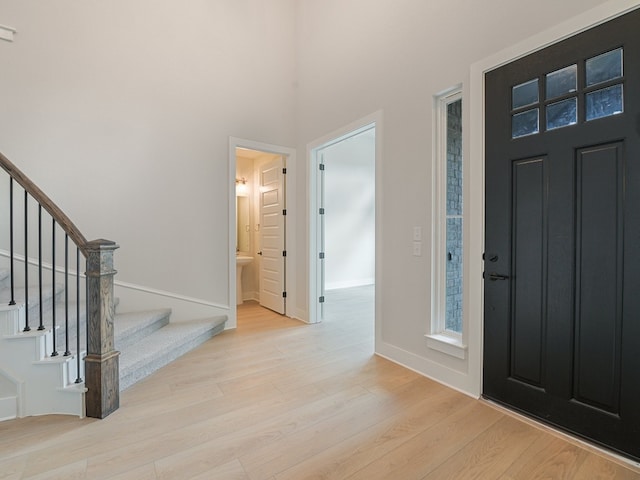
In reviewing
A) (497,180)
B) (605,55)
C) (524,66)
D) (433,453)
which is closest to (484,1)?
(524,66)

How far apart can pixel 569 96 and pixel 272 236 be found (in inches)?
147

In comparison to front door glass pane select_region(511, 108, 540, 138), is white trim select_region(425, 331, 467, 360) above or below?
below

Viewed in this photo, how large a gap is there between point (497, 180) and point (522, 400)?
1.47 m

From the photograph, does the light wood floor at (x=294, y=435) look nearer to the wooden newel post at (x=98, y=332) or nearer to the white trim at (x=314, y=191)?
the wooden newel post at (x=98, y=332)

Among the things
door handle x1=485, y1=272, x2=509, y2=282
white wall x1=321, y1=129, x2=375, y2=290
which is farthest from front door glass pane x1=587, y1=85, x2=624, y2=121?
white wall x1=321, y1=129, x2=375, y2=290

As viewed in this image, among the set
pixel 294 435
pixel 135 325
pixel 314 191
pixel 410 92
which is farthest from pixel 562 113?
pixel 135 325

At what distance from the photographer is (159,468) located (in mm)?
1552

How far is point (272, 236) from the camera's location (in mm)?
4730

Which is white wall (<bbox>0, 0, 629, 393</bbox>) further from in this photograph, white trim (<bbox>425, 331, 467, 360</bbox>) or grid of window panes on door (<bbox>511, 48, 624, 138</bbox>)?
grid of window panes on door (<bbox>511, 48, 624, 138</bbox>)

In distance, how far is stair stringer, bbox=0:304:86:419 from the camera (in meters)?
1.98

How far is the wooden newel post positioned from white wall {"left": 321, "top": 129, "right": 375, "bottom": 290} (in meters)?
5.00

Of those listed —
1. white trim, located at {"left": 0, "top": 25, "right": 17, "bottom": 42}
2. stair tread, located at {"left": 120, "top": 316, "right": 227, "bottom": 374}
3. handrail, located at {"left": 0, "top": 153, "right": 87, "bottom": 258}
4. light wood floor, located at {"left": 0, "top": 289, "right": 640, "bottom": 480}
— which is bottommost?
light wood floor, located at {"left": 0, "top": 289, "right": 640, "bottom": 480}

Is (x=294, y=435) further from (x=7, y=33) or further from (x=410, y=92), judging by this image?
(x=7, y=33)

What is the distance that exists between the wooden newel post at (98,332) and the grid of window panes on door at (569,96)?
9.28 feet
